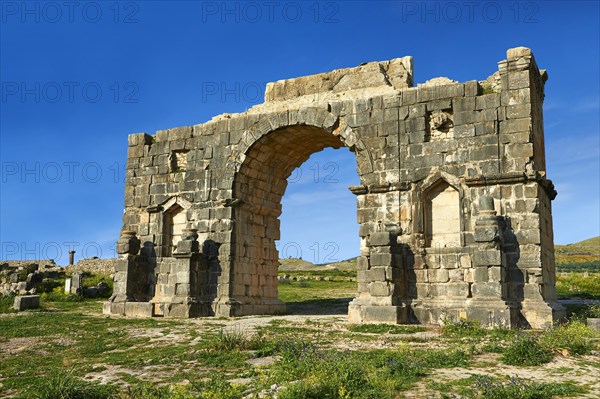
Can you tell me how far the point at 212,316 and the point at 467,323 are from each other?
6.97 m

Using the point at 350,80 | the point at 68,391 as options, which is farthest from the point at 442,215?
the point at 68,391

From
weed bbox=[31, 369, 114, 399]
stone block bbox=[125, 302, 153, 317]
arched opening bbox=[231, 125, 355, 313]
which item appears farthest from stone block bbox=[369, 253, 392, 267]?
weed bbox=[31, 369, 114, 399]

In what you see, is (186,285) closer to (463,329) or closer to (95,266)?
(463,329)

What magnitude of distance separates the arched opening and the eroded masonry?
53 mm

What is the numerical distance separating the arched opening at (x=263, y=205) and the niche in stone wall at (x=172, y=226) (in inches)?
78.0

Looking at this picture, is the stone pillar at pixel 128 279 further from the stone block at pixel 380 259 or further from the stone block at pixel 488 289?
the stone block at pixel 488 289

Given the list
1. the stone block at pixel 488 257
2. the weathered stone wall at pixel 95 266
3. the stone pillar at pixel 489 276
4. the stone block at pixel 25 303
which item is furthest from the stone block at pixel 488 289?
the weathered stone wall at pixel 95 266

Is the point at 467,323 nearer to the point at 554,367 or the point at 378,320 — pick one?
the point at 378,320

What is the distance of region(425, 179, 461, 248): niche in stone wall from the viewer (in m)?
13.5

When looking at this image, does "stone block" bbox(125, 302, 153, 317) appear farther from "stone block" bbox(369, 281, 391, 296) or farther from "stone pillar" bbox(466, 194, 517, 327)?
"stone pillar" bbox(466, 194, 517, 327)

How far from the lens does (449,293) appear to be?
510 inches

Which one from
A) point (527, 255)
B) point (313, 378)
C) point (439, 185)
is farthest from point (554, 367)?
point (439, 185)

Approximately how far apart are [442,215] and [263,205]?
5868mm

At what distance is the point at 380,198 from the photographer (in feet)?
46.6
